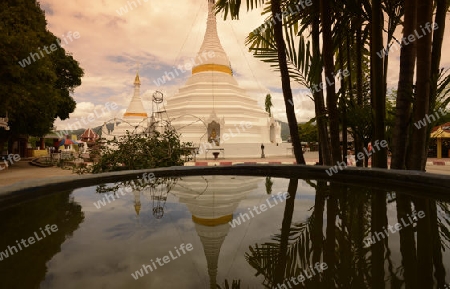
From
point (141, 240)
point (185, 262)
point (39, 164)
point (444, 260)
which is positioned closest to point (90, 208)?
point (141, 240)

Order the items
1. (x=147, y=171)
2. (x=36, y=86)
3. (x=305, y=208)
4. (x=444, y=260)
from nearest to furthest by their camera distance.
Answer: (x=444, y=260) < (x=305, y=208) < (x=147, y=171) < (x=36, y=86)

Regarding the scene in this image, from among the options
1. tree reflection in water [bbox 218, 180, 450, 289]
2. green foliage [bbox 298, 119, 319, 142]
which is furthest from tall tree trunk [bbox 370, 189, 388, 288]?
green foliage [bbox 298, 119, 319, 142]

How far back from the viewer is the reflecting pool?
1.33 metres

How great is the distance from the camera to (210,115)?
22.0 meters

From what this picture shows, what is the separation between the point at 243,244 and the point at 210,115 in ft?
67.2

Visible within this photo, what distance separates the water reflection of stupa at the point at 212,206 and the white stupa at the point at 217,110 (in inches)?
641

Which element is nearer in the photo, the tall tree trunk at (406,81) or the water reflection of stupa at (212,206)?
the water reflection of stupa at (212,206)

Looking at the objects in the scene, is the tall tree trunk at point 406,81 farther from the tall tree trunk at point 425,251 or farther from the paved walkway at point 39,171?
the paved walkway at point 39,171

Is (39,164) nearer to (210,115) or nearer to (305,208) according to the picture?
(210,115)

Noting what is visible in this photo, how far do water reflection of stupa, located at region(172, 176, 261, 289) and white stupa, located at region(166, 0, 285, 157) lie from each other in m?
16.3

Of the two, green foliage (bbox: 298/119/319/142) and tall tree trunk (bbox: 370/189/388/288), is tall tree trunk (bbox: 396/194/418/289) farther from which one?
green foliage (bbox: 298/119/319/142)

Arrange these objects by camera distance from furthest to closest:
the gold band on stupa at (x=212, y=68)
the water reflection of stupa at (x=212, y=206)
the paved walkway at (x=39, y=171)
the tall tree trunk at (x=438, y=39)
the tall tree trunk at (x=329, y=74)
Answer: the gold band on stupa at (x=212, y=68), the paved walkway at (x=39, y=171), the tall tree trunk at (x=329, y=74), the tall tree trunk at (x=438, y=39), the water reflection of stupa at (x=212, y=206)

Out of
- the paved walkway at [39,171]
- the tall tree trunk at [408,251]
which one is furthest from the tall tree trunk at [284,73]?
the paved walkway at [39,171]

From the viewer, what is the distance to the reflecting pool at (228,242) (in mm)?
1329
